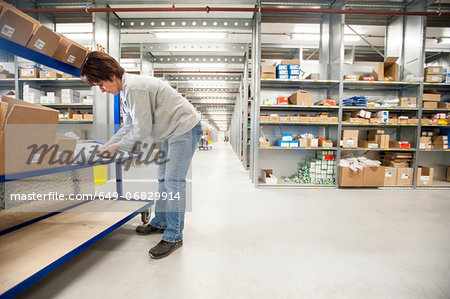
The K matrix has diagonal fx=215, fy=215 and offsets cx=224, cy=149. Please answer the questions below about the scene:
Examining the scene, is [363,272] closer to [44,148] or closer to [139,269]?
[139,269]

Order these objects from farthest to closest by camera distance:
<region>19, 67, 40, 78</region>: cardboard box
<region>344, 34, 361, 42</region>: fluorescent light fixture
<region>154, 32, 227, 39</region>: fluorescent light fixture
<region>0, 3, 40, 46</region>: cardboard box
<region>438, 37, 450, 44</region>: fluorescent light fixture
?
<region>438, 37, 450, 44</region>: fluorescent light fixture < <region>344, 34, 361, 42</region>: fluorescent light fixture < <region>154, 32, 227, 39</region>: fluorescent light fixture < <region>19, 67, 40, 78</region>: cardboard box < <region>0, 3, 40, 46</region>: cardboard box

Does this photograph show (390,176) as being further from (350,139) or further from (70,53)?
(70,53)

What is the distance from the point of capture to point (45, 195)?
2.06 m

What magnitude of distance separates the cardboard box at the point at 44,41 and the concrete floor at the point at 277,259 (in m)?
1.51

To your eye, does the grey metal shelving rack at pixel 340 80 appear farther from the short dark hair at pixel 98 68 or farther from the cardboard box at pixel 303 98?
the short dark hair at pixel 98 68

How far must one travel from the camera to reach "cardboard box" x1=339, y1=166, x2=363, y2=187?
12.4ft

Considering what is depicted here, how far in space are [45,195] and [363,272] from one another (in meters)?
2.75

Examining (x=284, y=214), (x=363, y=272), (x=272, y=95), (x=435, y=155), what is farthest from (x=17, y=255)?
(x=435, y=155)

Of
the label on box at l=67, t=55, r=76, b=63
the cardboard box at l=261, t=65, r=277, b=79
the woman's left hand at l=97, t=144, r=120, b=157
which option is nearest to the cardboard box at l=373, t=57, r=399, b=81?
the cardboard box at l=261, t=65, r=277, b=79

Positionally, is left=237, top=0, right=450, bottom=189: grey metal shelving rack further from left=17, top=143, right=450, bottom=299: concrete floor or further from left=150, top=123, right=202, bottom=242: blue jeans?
left=150, top=123, right=202, bottom=242: blue jeans

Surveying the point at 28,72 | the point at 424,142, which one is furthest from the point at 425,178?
the point at 28,72

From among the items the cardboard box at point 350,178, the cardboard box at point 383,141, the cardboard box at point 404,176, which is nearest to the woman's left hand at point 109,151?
the cardboard box at point 350,178

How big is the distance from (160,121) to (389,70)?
4557 mm

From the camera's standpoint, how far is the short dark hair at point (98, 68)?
1.39m
